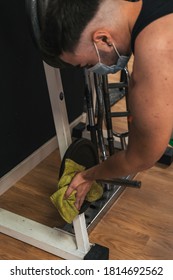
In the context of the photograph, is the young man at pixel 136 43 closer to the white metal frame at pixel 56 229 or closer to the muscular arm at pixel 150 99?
the muscular arm at pixel 150 99

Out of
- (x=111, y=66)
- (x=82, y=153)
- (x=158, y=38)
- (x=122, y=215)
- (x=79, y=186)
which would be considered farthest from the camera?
(x=122, y=215)

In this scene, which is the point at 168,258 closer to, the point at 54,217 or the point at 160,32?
the point at 54,217

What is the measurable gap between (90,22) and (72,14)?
5 centimetres

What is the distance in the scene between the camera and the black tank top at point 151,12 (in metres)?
0.80

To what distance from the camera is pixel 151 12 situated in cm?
81

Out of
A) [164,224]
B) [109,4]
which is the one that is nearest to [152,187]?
[164,224]

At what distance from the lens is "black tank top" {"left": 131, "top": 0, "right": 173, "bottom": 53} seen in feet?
2.64

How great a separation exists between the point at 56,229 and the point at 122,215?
34cm

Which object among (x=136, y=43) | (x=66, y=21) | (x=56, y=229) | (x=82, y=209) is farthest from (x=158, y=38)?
(x=56, y=229)

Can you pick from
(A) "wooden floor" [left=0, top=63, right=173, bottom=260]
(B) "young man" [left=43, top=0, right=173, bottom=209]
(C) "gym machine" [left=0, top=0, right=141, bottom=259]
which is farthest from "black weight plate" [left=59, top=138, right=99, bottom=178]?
(B) "young man" [left=43, top=0, right=173, bottom=209]

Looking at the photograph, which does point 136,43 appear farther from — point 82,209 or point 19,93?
point 19,93

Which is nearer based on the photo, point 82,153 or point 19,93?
point 82,153

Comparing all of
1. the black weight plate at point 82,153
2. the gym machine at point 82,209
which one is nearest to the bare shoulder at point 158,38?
the gym machine at point 82,209

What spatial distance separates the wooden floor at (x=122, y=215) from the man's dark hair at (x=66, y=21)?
0.92 meters
